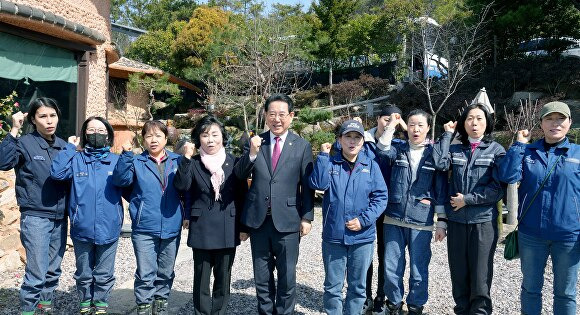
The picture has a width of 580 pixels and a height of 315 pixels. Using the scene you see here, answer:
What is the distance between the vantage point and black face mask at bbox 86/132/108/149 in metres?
3.18

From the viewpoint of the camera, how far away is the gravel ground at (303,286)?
3752 millimetres

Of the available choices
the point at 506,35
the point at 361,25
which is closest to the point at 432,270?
the point at 506,35

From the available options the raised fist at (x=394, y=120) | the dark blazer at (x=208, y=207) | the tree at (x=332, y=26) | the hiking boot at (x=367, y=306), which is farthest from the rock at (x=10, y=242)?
the tree at (x=332, y=26)

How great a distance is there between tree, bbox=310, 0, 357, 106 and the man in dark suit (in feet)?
53.0

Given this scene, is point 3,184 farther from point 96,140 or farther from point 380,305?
point 380,305

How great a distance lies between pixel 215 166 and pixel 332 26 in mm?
17273

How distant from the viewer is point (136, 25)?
32.6 m

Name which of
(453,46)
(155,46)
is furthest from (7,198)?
(155,46)

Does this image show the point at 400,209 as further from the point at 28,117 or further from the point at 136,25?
the point at 136,25

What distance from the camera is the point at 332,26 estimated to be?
19234 millimetres

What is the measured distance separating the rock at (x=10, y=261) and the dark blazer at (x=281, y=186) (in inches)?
118

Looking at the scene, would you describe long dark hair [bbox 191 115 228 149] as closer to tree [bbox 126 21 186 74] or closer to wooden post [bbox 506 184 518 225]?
wooden post [bbox 506 184 518 225]

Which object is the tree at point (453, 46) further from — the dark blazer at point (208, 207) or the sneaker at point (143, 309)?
the sneaker at point (143, 309)

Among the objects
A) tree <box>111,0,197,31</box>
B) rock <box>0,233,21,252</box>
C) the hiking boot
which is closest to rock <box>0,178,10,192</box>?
rock <box>0,233,21,252</box>
